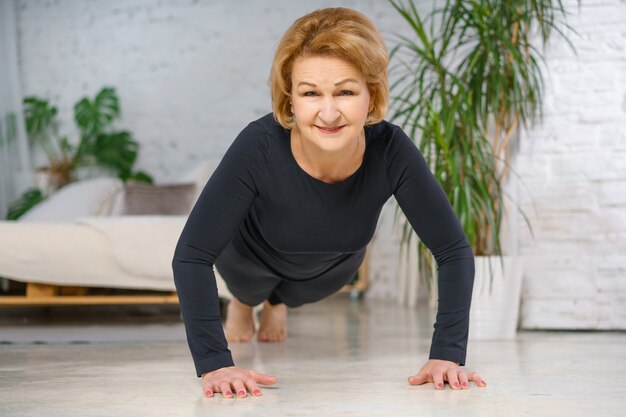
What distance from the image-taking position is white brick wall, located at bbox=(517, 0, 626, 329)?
335 centimetres

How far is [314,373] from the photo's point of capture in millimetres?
2221

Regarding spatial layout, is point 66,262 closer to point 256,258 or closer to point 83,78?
point 256,258

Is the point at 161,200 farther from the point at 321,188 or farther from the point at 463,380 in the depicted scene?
the point at 463,380

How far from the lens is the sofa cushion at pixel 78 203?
5008 mm


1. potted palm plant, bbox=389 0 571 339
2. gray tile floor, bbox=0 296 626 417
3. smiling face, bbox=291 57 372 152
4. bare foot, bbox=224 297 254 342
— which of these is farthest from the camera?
potted palm plant, bbox=389 0 571 339

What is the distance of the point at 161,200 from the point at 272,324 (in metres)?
2.16

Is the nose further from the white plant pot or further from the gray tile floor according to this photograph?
the white plant pot

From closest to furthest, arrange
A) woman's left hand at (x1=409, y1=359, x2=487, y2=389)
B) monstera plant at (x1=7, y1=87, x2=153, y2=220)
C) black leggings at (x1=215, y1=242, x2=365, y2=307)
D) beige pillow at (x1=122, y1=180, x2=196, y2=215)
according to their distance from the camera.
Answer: woman's left hand at (x1=409, y1=359, x2=487, y2=389)
black leggings at (x1=215, y1=242, x2=365, y2=307)
beige pillow at (x1=122, y1=180, x2=196, y2=215)
monstera plant at (x1=7, y1=87, x2=153, y2=220)

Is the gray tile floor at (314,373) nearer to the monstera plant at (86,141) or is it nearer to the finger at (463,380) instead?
the finger at (463,380)

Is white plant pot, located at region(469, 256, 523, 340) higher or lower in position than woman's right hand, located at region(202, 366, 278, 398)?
lower

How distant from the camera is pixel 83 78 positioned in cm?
675

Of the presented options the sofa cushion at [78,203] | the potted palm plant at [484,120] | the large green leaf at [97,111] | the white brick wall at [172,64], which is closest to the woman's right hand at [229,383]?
the potted palm plant at [484,120]

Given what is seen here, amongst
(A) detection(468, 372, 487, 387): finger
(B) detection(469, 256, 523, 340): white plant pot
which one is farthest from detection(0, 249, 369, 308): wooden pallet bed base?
(A) detection(468, 372, 487, 387): finger

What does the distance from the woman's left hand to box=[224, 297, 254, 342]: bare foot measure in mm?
1175
